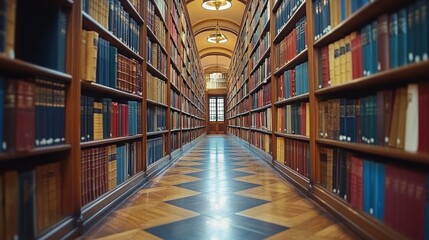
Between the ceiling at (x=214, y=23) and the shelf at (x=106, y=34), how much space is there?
6386mm

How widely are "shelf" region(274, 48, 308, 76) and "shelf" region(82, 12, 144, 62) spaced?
130 centimetres

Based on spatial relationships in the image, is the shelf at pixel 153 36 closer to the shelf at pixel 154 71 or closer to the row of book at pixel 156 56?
the row of book at pixel 156 56

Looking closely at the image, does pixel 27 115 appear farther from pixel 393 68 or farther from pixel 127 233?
pixel 393 68

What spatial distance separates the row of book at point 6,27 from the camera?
36.8 inches

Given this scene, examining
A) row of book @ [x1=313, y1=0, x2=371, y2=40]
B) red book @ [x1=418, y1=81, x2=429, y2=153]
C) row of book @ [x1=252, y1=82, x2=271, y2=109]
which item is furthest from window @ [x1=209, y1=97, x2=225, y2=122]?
red book @ [x1=418, y1=81, x2=429, y2=153]

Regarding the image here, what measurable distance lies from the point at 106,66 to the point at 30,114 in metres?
0.77

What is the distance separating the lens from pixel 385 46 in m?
1.16

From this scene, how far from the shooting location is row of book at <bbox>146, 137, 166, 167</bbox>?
284 centimetres

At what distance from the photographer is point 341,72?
1.59m

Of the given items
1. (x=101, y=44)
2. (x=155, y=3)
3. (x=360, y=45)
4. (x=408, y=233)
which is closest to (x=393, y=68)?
(x=360, y=45)

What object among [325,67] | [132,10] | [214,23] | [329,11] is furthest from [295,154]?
[214,23]

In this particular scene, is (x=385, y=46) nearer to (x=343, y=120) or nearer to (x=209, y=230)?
(x=343, y=120)

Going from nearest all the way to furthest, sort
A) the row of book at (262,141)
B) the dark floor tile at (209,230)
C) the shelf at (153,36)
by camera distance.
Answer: the dark floor tile at (209,230)
the shelf at (153,36)
the row of book at (262,141)

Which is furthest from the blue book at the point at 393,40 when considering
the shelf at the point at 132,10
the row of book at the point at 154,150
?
the row of book at the point at 154,150
